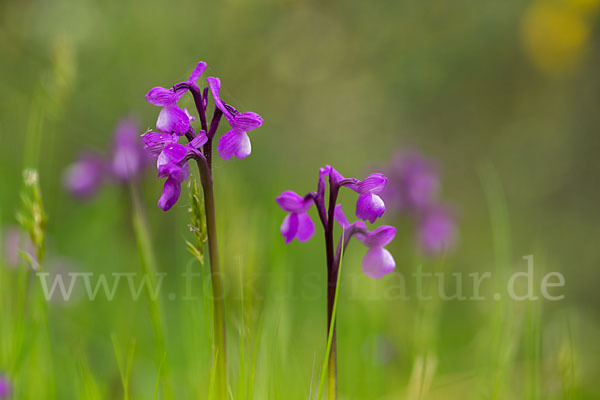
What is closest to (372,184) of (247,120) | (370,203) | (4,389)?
(370,203)

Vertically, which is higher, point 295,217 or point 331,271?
point 295,217

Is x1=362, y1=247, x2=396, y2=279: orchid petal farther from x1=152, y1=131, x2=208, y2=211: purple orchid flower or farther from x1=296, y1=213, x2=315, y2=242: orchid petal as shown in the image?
x1=152, y1=131, x2=208, y2=211: purple orchid flower

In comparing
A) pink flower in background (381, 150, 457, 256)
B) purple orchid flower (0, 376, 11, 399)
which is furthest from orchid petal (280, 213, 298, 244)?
pink flower in background (381, 150, 457, 256)

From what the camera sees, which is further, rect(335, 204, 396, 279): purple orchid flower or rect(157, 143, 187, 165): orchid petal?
rect(335, 204, 396, 279): purple orchid flower

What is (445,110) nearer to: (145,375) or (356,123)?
(356,123)

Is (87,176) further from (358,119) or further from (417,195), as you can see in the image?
(358,119)

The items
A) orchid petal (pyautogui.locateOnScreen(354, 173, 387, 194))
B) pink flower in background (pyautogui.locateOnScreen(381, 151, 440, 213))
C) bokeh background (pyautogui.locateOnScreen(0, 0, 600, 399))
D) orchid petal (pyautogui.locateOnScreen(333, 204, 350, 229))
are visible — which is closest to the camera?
orchid petal (pyautogui.locateOnScreen(354, 173, 387, 194))
